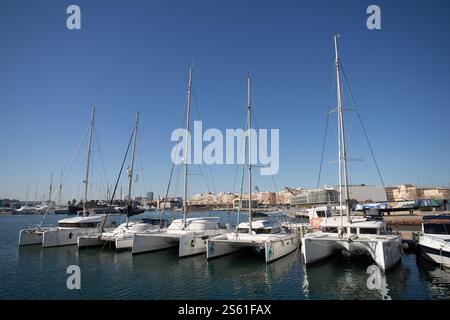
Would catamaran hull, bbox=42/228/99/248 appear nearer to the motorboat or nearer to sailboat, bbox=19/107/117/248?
sailboat, bbox=19/107/117/248

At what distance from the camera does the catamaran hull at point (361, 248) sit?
15578 mm

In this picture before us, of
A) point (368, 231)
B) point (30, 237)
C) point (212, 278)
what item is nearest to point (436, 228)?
point (368, 231)

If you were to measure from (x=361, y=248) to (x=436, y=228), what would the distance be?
5.27m

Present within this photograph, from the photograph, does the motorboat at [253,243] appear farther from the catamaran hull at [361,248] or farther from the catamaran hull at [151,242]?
the catamaran hull at [151,242]

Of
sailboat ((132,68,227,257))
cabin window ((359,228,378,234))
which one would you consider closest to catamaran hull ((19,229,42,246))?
sailboat ((132,68,227,257))

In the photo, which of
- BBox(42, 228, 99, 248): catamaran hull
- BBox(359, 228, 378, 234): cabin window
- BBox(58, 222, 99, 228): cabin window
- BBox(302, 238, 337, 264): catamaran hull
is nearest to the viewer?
BBox(302, 238, 337, 264): catamaran hull

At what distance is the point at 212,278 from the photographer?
15.5 metres

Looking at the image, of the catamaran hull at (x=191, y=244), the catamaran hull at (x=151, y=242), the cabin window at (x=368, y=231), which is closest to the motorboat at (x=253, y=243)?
the catamaran hull at (x=191, y=244)

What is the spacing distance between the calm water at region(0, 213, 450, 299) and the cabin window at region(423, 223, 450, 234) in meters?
2.02

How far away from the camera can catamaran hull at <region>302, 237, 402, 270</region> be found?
15.6 meters

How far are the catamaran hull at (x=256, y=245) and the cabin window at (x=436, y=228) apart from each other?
8.91 metres
